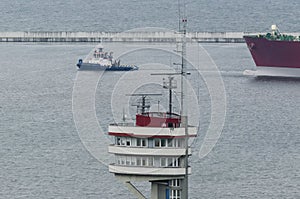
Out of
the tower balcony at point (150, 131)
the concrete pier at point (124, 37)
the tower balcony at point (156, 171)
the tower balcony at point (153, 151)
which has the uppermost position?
the concrete pier at point (124, 37)

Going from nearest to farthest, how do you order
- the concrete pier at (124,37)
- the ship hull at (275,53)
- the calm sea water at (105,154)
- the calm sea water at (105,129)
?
1. the calm sea water at (105,154)
2. the calm sea water at (105,129)
3. the ship hull at (275,53)
4. the concrete pier at (124,37)

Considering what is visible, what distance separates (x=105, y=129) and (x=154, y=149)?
2364 cm

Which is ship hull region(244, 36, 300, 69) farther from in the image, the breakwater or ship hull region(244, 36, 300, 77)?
the breakwater

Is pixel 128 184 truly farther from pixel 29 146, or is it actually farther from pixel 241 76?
pixel 241 76

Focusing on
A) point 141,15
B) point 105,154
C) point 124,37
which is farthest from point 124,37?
point 105,154

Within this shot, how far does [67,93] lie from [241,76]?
1486 cm

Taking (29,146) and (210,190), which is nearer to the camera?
(210,190)

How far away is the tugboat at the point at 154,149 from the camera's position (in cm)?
Answer: 3144

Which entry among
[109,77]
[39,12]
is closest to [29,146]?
[109,77]

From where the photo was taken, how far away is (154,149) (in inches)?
1238

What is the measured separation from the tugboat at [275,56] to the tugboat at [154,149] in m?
53.2

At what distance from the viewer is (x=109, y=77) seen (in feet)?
275

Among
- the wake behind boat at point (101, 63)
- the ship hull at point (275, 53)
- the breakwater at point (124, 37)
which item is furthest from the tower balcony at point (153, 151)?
the breakwater at point (124, 37)

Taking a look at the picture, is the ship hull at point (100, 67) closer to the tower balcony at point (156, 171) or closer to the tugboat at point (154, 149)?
the tugboat at point (154, 149)
